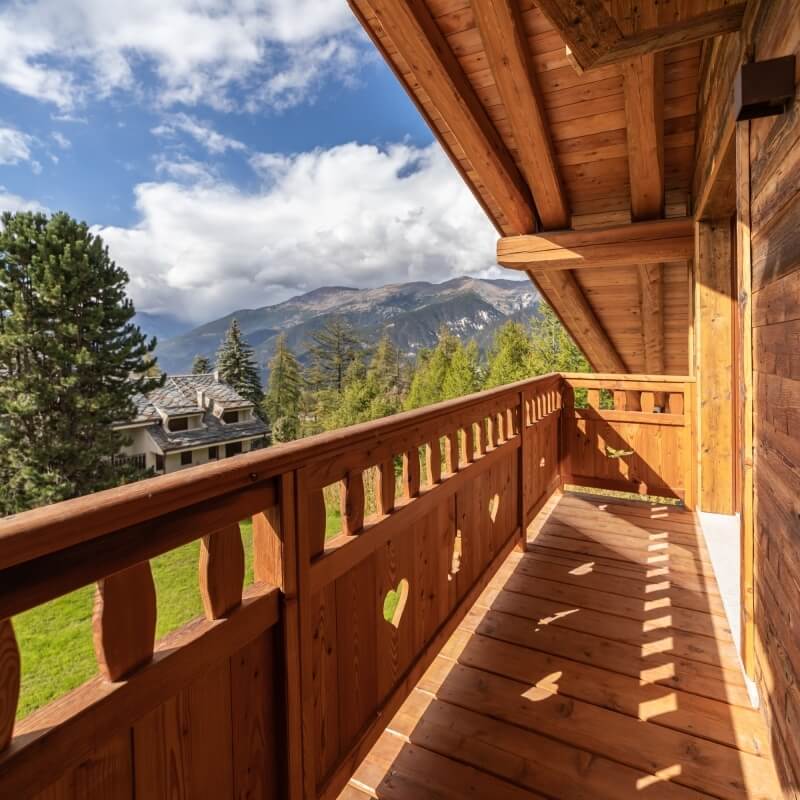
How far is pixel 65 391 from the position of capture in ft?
52.1

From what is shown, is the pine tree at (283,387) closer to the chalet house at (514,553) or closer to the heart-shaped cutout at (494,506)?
the chalet house at (514,553)

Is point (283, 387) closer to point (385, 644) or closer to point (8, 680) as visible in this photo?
point (385, 644)

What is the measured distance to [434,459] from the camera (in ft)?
5.82

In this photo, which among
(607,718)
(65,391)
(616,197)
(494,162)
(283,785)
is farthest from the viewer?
(65,391)

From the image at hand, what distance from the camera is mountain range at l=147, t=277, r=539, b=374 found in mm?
129375

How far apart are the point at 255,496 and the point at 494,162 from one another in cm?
326

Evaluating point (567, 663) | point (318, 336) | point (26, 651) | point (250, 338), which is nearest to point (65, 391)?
point (26, 651)

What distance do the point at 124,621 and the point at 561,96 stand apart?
3455mm

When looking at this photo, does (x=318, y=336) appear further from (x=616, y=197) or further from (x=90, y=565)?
(x=90, y=565)

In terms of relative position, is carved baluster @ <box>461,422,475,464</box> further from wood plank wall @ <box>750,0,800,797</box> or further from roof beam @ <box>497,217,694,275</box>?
roof beam @ <box>497,217,694,275</box>

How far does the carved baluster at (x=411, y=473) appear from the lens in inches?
63.4

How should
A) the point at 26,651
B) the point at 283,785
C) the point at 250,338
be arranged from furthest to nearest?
the point at 250,338 < the point at 26,651 < the point at 283,785

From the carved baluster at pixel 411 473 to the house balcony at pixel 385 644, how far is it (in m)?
0.01

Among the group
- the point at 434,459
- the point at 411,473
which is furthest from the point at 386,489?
the point at 434,459
